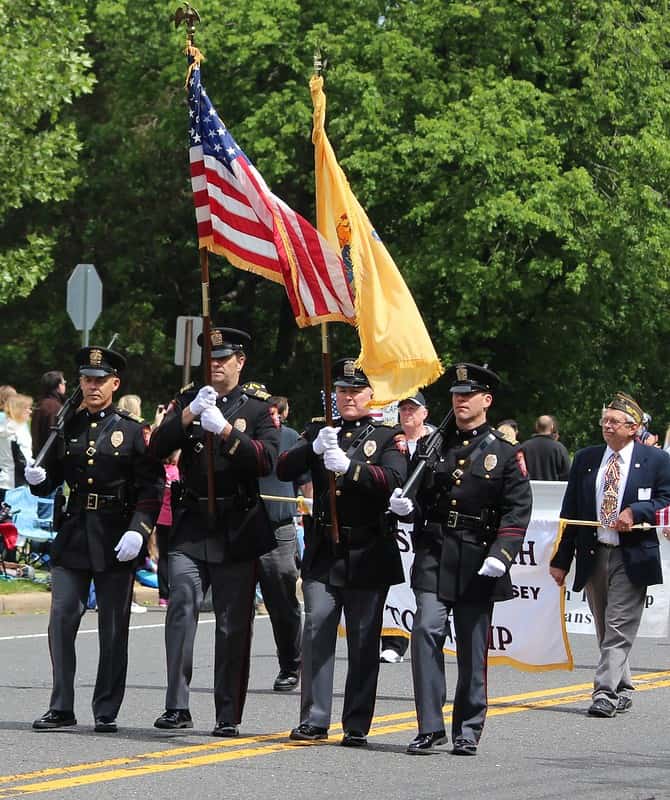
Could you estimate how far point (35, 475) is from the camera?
9.42 m

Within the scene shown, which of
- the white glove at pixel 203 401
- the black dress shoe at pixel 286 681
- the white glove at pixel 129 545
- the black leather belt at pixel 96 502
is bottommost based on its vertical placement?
the black dress shoe at pixel 286 681

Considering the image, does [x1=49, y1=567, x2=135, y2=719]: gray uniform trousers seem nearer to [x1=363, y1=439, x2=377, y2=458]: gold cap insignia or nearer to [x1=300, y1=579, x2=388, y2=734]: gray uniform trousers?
[x1=300, y1=579, x2=388, y2=734]: gray uniform trousers

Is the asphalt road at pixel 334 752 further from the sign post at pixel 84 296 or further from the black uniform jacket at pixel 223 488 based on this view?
the sign post at pixel 84 296

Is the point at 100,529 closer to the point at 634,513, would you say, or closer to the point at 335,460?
the point at 335,460

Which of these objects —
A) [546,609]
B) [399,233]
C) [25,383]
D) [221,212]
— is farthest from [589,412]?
[221,212]

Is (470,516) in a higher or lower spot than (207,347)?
lower

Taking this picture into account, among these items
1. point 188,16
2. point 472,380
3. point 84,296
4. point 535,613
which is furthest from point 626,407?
point 84,296

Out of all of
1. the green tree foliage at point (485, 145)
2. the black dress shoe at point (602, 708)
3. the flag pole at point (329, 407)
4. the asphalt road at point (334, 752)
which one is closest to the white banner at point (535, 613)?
the asphalt road at point (334, 752)

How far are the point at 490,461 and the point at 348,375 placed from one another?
2.87 ft

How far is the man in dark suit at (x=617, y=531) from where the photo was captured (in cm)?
1068

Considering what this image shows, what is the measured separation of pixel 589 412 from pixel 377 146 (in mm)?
7185

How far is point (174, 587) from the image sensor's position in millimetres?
9211

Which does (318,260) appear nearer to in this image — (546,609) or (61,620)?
(61,620)

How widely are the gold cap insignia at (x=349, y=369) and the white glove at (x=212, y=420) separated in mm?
814
